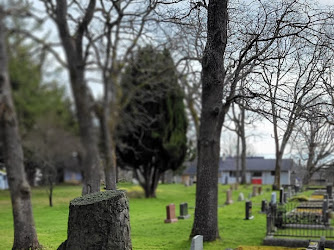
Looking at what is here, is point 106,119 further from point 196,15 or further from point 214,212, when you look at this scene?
point 214,212

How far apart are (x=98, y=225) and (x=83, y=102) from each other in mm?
1999

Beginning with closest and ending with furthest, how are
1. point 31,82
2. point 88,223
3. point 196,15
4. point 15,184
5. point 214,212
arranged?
1. point 88,223
2. point 31,82
3. point 15,184
4. point 196,15
5. point 214,212

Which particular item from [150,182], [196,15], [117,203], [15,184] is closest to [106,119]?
[117,203]

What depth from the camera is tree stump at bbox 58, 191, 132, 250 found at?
21.2ft

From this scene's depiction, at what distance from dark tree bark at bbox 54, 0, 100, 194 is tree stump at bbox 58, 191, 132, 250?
30.1 inches

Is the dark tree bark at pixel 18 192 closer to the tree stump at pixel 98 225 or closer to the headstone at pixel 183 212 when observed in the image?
the tree stump at pixel 98 225

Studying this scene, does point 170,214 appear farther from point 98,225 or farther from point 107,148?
point 98,225

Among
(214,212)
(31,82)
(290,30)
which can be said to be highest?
(290,30)

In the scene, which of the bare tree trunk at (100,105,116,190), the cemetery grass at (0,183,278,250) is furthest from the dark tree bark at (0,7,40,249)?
the bare tree trunk at (100,105,116,190)

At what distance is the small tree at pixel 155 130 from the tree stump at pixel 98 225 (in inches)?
779

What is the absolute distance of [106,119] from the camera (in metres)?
7.48

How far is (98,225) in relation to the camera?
6.46 metres

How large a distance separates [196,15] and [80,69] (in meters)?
3.40

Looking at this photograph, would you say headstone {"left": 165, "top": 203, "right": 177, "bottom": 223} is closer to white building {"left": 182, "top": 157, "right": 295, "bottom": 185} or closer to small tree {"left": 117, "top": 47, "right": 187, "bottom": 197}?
small tree {"left": 117, "top": 47, "right": 187, "bottom": 197}
